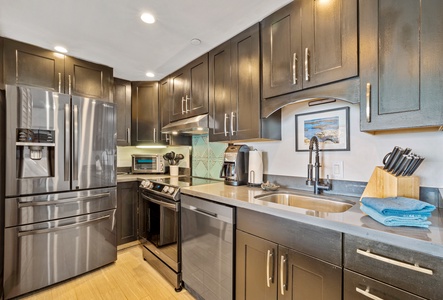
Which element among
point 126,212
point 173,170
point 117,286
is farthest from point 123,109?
point 117,286

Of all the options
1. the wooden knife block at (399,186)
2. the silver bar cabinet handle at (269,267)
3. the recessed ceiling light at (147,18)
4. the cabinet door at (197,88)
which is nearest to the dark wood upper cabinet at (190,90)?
the cabinet door at (197,88)

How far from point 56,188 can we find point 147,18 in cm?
181

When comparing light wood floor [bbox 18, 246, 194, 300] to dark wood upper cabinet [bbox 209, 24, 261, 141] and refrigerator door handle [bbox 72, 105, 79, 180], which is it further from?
dark wood upper cabinet [bbox 209, 24, 261, 141]

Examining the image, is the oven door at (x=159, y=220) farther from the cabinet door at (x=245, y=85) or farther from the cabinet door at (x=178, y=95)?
the cabinet door at (x=178, y=95)

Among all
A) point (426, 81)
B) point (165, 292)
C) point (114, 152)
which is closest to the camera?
point (426, 81)

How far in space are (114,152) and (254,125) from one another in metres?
1.70

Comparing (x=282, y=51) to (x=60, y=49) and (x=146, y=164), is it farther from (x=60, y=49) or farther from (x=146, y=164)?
(x=146, y=164)

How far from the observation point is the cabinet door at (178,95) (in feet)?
8.57

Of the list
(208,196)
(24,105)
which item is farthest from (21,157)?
(208,196)

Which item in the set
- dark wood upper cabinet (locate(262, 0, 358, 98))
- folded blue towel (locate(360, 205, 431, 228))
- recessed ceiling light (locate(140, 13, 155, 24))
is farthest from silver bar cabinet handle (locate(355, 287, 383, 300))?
recessed ceiling light (locate(140, 13, 155, 24))

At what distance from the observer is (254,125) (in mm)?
1780

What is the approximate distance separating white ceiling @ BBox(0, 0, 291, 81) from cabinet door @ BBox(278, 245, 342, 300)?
1741 millimetres

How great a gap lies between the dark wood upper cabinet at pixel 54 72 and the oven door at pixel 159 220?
1.45 metres

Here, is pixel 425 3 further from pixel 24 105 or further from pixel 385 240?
pixel 24 105
